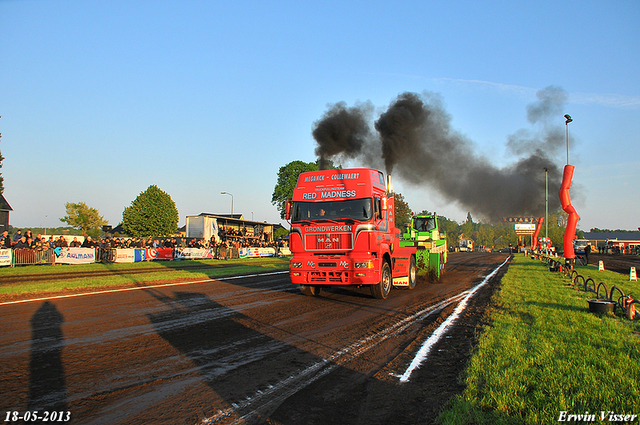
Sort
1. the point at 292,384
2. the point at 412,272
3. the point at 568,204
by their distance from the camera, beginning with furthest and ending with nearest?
the point at 568,204, the point at 412,272, the point at 292,384

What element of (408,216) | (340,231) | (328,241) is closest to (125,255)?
(328,241)

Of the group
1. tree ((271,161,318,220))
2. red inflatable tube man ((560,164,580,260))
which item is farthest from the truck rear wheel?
tree ((271,161,318,220))

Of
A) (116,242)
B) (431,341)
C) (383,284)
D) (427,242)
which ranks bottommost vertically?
(431,341)

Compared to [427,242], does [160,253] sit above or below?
below

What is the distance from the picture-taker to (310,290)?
12.1 m

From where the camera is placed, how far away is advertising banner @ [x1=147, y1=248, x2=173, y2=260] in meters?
29.5

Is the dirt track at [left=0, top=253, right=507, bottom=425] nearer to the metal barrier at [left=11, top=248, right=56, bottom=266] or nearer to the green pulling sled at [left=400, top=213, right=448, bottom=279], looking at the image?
the green pulling sled at [left=400, top=213, right=448, bottom=279]

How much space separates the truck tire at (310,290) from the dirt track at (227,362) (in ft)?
6.23

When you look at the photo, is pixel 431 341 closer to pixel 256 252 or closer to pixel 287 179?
pixel 256 252

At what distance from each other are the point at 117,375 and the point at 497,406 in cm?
433

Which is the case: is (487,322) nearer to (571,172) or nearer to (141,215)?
(571,172)

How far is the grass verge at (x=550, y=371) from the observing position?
141 inches

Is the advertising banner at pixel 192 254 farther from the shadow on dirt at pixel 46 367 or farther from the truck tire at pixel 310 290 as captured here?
the shadow on dirt at pixel 46 367

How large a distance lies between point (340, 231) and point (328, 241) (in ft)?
1.50
